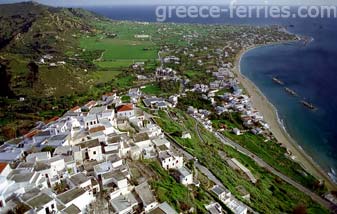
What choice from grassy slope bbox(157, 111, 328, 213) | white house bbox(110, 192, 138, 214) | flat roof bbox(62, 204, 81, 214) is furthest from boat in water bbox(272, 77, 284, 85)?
flat roof bbox(62, 204, 81, 214)

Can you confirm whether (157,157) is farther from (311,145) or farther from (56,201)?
(311,145)

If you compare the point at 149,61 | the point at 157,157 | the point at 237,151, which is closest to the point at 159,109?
the point at 237,151

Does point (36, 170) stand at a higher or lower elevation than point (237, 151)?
higher

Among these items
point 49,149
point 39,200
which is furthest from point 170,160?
point 39,200

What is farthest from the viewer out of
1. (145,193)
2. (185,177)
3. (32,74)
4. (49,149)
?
(32,74)

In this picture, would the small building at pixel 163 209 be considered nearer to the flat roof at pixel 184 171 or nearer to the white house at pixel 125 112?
the flat roof at pixel 184 171

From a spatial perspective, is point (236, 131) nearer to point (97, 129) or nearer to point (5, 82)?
point (97, 129)
